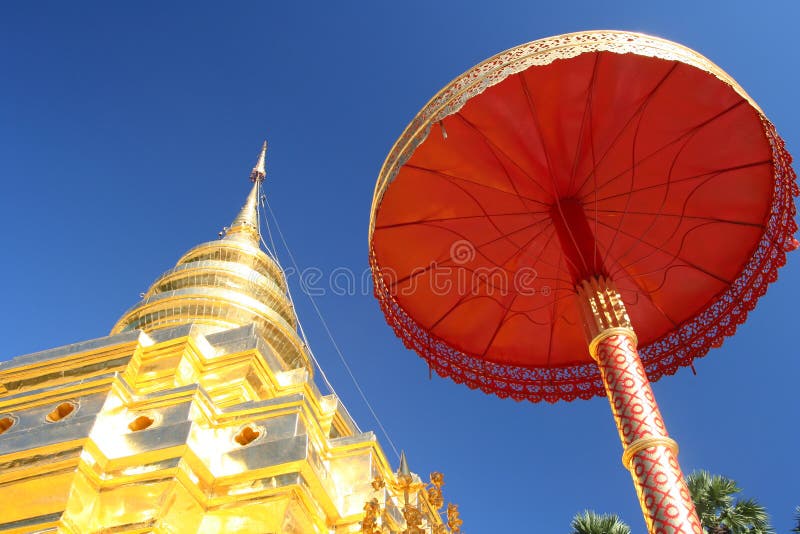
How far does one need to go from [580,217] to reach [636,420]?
2863mm

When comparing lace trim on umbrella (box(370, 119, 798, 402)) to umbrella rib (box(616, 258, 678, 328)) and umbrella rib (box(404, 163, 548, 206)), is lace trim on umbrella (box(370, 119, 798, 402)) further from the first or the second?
umbrella rib (box(404, 163, 548, 206))

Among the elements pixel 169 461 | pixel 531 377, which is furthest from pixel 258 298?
pixel 169 461

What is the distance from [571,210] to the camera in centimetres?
836

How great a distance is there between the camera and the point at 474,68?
7617mm

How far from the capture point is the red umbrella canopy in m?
7.84

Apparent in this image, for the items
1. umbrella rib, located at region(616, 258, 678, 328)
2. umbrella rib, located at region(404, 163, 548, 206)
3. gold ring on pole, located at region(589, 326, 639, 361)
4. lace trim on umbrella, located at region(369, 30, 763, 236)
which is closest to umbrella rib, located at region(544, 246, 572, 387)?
umbrella rib, located at region(616, 258, 678, 328)


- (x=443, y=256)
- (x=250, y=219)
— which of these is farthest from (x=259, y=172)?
(x=443, y=256)

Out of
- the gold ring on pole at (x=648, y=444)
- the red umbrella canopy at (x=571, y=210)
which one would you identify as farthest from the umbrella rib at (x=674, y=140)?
the gold ring on pole at (x=648, y=444)

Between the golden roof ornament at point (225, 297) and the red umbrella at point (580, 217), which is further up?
the golden roof ornament at point (225, 297)

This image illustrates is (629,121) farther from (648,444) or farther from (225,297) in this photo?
(225,297)

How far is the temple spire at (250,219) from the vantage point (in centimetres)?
1791

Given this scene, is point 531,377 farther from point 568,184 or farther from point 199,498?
point 199,498

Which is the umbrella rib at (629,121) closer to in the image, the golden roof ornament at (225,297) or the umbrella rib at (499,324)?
the umbrella rib at (499,324)

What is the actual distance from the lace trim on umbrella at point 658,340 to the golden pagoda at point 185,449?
5.45 ft
